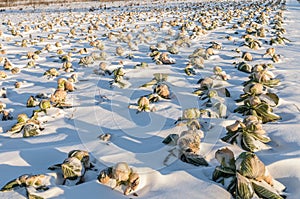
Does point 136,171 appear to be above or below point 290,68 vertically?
below

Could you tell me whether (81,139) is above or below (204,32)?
below

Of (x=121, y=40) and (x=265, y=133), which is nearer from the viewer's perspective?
(x=265, y=133)

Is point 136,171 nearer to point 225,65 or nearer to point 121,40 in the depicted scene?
point 225,65

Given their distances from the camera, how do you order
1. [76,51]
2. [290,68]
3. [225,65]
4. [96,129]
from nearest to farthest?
[96,129], [290,68], [225,65], [76,51]

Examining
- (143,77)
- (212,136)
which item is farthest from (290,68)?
(212,136)

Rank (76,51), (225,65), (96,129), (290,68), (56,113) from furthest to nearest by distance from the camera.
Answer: (76,51)
(225,65)
(290,68)
(56,113)
(96,129)

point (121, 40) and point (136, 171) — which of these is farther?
point (121, 40)

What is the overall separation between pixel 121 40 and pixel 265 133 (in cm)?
589

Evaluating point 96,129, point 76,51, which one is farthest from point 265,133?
point 76,51

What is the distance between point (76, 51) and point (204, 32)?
343 cm

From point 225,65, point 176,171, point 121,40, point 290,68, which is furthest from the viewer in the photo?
point 121,40

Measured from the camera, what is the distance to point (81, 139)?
2.91 meters

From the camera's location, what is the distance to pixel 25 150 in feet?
8.79

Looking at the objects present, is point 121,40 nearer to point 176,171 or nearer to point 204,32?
point 204,32
